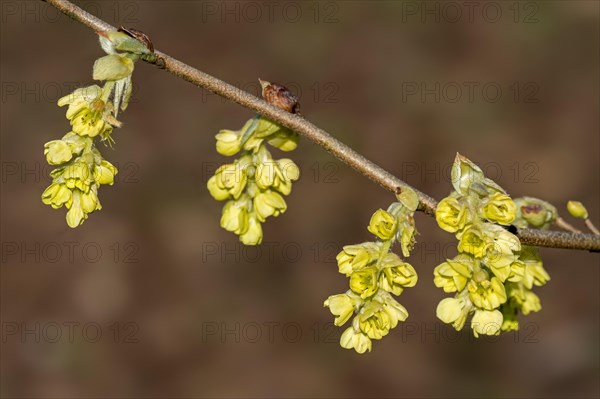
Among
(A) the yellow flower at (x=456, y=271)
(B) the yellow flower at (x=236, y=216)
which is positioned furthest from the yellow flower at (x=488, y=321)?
(B) the yellow flower at (x=236, y=216)

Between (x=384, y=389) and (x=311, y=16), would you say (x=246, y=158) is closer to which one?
(x=384, y=389)

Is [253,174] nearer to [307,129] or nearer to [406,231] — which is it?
[307,129]

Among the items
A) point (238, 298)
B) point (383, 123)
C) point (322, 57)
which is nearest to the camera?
point (238, 298)

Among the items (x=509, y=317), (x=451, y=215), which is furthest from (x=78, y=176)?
(x=509, y=317)

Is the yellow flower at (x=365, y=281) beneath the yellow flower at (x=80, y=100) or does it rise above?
beneath

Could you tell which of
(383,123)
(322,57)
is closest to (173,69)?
(383,123)

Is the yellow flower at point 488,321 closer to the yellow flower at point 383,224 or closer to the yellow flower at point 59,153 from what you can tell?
the yellow flower at point 383,224

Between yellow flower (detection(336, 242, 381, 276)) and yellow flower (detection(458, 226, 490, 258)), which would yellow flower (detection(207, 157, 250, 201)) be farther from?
yellow flower (detection(458, 226, 490, 258))
